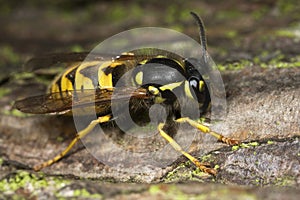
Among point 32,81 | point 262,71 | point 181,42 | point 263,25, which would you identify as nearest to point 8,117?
point 32,81

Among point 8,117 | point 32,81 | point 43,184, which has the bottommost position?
point 43,184

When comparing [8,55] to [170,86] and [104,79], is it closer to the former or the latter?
[104,79]

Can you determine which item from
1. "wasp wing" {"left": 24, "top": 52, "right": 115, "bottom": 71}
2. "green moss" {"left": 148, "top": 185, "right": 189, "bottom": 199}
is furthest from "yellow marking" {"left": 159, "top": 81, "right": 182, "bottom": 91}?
"green moss" {"left": 148, "top": 185, "right": 189, "bottom": 199}

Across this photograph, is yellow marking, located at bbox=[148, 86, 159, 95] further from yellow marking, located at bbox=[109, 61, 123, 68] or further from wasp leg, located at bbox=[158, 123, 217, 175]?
yellow marking, located at bbox=[109, 61, 123, 68]

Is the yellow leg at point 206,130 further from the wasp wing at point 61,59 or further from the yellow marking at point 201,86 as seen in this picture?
the wasp wing at point 61,59

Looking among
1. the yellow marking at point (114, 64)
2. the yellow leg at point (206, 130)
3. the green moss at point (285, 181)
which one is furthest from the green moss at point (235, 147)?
the yellow marking at point (114, 64)

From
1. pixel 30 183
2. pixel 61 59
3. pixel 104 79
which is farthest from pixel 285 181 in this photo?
pixel 61 59

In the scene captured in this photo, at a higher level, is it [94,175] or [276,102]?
[276,102]

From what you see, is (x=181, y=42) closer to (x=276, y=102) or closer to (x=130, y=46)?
(x=130, y=46)
